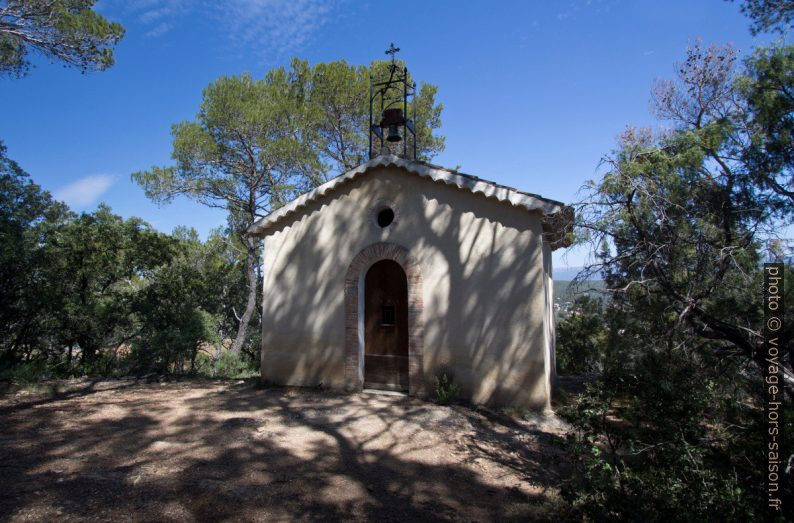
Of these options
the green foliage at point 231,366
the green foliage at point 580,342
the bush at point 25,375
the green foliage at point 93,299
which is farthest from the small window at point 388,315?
the green foliage at point 231,366

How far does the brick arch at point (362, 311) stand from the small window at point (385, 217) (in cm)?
54

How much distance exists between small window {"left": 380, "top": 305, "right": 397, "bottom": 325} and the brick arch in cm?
42

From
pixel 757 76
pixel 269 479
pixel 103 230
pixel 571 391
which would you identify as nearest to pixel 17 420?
pixel 269 479

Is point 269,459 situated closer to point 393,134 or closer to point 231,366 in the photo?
point 393,134

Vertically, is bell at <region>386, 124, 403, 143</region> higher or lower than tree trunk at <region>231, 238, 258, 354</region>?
higher

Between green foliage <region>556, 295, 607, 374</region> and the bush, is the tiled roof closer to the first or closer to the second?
the bush

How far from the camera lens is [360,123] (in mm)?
16875

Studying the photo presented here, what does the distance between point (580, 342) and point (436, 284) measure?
742cm

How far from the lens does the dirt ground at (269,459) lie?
12.4 feet

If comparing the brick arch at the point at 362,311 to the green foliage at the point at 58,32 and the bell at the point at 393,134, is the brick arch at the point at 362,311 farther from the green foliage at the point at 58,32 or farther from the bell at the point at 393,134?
the green foliage at the point at 58,32

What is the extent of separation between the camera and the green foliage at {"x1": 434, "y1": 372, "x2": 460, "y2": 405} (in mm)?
7230

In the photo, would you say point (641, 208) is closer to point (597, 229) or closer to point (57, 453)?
point (597, 229)

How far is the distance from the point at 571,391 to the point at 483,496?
17.8 ft

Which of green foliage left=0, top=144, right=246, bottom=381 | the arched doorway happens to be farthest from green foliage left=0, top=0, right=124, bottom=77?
the arched doorway
